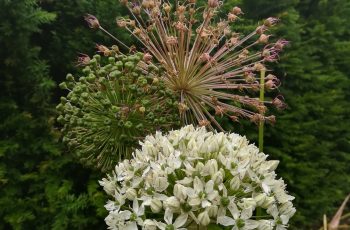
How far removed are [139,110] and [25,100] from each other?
27.6 inches

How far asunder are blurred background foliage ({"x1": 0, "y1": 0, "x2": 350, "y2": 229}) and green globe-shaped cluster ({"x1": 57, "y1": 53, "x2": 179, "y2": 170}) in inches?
13.2

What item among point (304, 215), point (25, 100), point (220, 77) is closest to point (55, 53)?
→ point (25, 100)

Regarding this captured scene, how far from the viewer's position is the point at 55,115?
6.81ft

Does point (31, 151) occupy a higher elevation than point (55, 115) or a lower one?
lower

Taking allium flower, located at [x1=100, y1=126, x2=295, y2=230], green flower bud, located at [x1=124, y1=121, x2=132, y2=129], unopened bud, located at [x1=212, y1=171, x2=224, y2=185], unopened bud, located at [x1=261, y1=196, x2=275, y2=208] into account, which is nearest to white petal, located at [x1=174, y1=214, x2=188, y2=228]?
allium flower, located at [x1=100, y1=126, x2=295, y2=230]

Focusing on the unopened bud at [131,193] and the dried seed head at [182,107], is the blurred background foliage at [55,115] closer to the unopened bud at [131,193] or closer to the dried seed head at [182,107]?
the dried seed head at [182,107]

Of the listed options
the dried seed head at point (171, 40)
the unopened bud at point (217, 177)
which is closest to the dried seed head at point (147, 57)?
the dried seed head at point (171, 40)

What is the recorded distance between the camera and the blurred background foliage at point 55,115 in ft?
6.38

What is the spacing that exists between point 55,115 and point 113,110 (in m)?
0.57

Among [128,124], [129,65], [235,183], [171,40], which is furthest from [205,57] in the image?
[235,183]

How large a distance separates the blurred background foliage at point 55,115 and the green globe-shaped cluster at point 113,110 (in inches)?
13.2

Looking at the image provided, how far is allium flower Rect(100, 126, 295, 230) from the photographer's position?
1.20 m

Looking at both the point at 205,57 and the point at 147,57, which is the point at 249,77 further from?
the point at 147,57

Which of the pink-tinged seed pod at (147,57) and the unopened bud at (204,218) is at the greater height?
the pink-tinged seed pod at (147,57)
